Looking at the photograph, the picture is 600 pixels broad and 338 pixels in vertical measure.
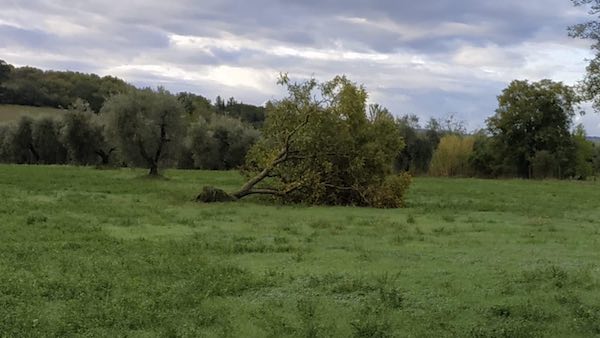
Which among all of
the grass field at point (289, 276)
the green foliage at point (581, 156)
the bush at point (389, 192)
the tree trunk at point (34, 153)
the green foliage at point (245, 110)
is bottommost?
the tree trunk at point (34, 153)

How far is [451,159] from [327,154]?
41.9 meters

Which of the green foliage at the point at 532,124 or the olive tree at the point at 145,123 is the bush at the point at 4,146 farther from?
the green foliage at the point at 532,124

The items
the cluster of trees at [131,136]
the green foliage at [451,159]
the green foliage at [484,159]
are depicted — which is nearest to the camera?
the cluster of trees at [131,136]

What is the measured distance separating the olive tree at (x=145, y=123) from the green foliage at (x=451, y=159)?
108ft

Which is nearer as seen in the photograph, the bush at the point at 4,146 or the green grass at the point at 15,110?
the bush at the point at 4,146

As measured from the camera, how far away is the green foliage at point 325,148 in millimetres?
22297

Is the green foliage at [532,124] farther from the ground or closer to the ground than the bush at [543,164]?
farther from the ground

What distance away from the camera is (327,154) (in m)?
22.5

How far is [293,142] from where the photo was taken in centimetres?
2272

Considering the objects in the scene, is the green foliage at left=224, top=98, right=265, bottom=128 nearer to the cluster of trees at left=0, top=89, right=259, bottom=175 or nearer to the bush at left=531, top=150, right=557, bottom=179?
the cluster of trees at left=0, top=89, right=259, bottom=175

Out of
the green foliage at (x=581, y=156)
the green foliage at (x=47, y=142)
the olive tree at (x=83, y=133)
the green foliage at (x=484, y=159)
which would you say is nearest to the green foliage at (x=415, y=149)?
the green foliage at (x=484, y=159)

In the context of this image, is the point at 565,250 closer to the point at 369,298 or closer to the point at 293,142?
the point at 369,298

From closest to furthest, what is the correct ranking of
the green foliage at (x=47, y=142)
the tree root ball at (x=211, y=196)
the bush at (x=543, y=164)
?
1. the tree root ball at (x=211, y=196)
2. the green foliage at (x=47, y=142)
3. the bush at (x=543, y=164)

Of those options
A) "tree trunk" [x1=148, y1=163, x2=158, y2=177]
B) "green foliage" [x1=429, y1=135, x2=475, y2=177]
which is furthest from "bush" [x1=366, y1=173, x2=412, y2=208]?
"green foliage" [x1=429, y1=135, x2=475, y2=177]
